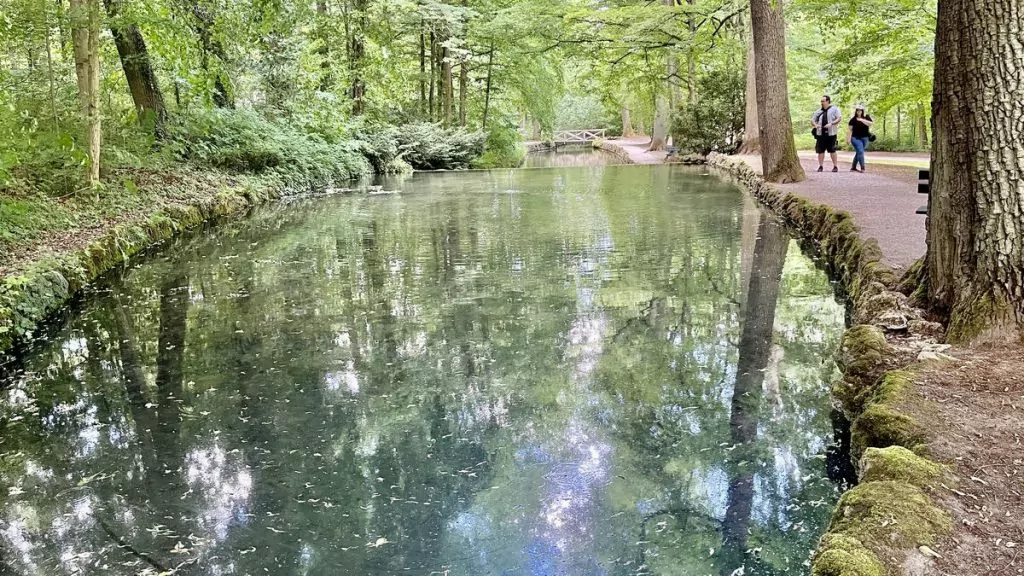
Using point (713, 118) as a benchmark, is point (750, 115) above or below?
below

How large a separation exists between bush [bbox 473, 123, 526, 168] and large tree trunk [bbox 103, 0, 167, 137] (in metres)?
14.4

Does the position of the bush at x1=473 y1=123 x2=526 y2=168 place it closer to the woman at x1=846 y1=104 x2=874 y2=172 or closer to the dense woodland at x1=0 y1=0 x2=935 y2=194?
the dense woodland at x1=0 y1=0 x2=935 y2=194

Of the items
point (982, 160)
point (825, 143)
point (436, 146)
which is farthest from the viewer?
point (436, 146)

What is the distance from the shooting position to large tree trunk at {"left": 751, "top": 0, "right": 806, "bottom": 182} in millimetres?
12094

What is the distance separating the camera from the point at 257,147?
1598cm

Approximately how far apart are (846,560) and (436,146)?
2327 cm

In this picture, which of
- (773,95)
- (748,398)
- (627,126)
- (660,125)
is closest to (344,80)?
(773,95)

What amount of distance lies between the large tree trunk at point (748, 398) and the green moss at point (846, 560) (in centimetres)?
54

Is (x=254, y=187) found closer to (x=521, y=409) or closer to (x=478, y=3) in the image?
(x=521, y=409)

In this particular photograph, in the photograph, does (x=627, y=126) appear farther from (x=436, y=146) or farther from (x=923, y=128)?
(x=436, y=146)

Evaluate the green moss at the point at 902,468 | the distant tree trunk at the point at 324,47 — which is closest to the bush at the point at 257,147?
the distant tree trunk at the point at 324,47

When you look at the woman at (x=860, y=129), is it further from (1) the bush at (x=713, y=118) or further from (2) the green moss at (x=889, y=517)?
(2) the green moss at (x=889, y=517)

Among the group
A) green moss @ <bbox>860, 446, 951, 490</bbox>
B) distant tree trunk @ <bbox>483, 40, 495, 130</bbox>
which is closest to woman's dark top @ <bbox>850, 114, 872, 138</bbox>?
green moss @ <bbox>860, 446, 951, 490</bbox>

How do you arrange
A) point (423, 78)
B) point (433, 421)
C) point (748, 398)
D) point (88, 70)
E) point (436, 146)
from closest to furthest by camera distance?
1. point (433, 421)
2. point (748, 398)
3. point (88, 70)
4. point (436, 146)
5. point (423, 78)
